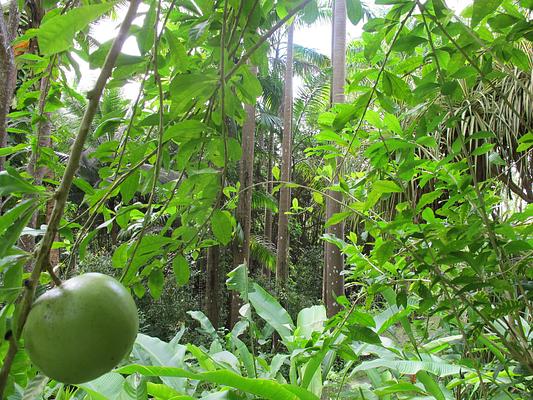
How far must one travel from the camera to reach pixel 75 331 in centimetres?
29

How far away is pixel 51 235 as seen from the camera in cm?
26

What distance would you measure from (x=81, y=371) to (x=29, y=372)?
218mm

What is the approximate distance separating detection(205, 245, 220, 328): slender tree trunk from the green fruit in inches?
265

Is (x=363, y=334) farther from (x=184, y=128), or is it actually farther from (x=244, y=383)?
(x=184, y=128)

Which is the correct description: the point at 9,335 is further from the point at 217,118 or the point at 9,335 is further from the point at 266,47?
the point at 266,47

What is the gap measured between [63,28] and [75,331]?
237mm

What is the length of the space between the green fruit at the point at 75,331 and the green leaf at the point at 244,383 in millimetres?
992

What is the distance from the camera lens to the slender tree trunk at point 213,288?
6922mm

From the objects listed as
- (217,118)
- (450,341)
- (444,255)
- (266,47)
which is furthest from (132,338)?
(450,341)

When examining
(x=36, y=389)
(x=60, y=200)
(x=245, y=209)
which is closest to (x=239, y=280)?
(x=36, y=389)

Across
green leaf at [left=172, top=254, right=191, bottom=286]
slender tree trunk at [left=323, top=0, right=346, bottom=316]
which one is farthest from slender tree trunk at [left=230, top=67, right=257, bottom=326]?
green leaf at [left=172, top=254, right=191, bottom=286]

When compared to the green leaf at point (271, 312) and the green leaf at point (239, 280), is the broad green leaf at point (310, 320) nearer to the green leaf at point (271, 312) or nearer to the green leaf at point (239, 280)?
the green leaf at point (271, 312)

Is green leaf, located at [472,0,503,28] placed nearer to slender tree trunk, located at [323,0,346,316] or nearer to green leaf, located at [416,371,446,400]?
green leaf, located at [416,371,446,400]

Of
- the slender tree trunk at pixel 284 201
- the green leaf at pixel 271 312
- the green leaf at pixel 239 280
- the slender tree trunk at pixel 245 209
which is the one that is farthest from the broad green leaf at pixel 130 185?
the slender tree trunk at pixel 284 201
